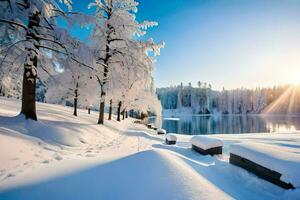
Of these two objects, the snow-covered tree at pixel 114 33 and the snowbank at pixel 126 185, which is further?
the snow-covered tree at pixel 114 33

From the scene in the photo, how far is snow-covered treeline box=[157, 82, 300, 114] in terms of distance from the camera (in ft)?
420

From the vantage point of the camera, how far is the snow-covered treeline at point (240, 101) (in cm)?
12794

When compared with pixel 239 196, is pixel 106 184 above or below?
above

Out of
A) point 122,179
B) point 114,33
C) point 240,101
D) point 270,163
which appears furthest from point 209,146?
point 240,101

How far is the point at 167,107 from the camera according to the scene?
16325 centimetres

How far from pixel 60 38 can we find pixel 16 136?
4.89 meters

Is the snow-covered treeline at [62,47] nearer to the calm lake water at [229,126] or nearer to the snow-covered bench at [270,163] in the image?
the snow-covered bench at [270,163]

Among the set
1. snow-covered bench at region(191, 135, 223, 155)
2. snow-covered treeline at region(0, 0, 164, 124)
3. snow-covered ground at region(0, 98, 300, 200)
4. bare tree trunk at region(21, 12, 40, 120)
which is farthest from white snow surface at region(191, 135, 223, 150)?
bare tree trunk at region(21, 12, 40, 120)

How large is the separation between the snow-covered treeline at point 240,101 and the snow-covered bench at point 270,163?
434 ft

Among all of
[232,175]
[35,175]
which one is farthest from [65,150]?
[232,175]

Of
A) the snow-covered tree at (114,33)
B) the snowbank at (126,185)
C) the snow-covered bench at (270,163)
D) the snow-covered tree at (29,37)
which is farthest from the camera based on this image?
the snow-covered tree at (114,33)

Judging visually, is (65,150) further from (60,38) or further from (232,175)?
(232,175)

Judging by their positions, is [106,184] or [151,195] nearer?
[151,195]

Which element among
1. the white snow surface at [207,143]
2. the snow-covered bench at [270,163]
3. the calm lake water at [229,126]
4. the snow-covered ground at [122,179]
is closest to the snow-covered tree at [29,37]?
the snow-covered ground at [122,179]
